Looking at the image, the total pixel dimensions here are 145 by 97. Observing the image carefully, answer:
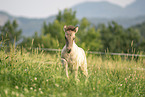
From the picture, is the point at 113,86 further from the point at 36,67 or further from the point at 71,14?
the point at 71,14

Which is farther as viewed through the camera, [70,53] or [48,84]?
[70,53]

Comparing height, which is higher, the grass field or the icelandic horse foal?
the icelandic horse foal

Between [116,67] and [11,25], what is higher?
[11,25]

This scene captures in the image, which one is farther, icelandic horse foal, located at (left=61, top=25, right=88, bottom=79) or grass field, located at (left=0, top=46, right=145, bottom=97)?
icelandic horse foal, located at (left=61, top=25, right=88, bottom=79)

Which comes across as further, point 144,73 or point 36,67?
point 144,73

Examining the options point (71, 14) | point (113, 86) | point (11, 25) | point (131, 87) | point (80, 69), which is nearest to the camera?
point (113, 86)

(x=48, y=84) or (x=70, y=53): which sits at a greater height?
(x=70, y=53)

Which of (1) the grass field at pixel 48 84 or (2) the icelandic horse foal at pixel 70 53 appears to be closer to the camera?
(1) the grass field at pixel 48 84

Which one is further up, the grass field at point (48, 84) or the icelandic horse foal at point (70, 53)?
the icelandic horse foal at point (70, 53)

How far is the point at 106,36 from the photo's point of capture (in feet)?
152

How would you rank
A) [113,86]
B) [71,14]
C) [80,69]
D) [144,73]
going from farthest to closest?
[71,14] < [144,73] < [80,69] < [113,86]

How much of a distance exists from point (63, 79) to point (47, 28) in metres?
33.2

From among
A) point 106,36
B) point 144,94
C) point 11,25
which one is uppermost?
point 11,25

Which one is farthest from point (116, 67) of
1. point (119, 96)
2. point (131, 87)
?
point (119, 96)
